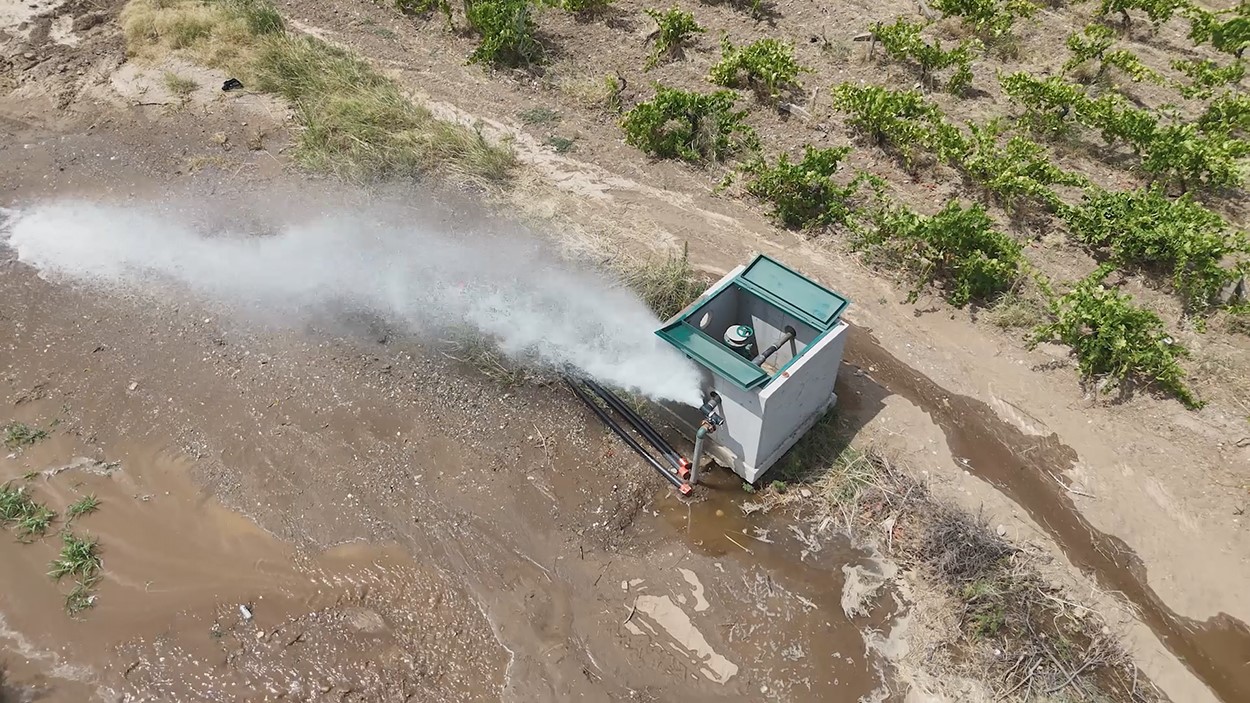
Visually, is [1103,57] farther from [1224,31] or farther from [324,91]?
[324,91]

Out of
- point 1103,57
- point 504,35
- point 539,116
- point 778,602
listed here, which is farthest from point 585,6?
point 778,602

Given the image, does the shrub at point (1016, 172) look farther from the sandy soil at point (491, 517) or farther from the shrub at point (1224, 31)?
the shrub at point (1224, 31)

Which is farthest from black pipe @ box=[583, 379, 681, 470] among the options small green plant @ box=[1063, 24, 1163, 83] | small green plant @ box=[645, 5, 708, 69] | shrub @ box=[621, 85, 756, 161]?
small green plant @ box=[1063, 24, 1163, 83]

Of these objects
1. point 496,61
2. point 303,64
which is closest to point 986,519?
point 496,61

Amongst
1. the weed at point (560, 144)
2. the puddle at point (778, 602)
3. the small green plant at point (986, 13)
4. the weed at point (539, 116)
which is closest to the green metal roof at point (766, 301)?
the puddle at point (778, 602)

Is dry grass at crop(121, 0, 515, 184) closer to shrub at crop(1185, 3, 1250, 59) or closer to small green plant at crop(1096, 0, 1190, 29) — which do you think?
small green plant at crop(1096, 0, 1190, 29)

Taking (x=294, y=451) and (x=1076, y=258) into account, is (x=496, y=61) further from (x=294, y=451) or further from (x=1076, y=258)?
(x=1076, y=258)
